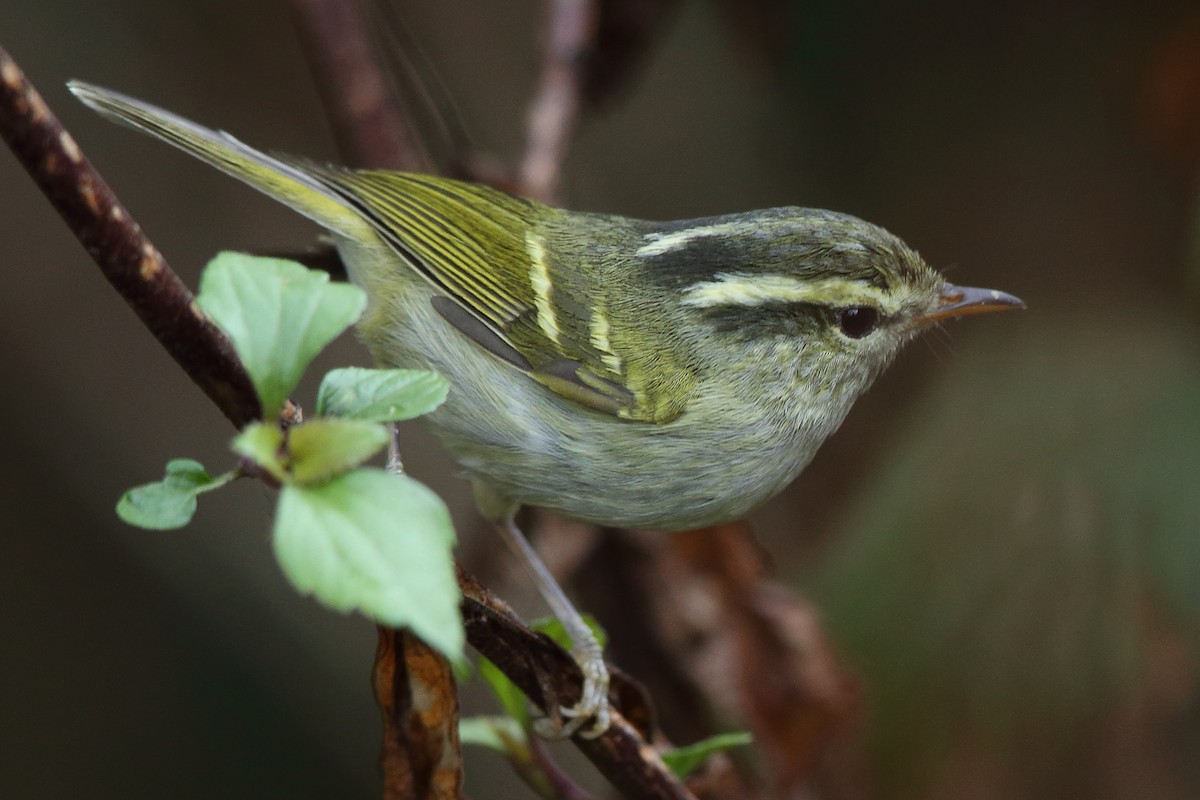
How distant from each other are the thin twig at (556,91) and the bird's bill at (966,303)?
146 centimetres

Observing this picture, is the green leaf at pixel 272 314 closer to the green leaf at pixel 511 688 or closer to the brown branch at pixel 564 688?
the brown branch at pixel 564 688

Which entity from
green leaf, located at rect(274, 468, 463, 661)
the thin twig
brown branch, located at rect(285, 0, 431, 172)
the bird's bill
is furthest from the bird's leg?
brown branch, located at rect(285, 0, 431, 172)

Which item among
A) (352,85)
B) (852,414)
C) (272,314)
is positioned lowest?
(852,414)

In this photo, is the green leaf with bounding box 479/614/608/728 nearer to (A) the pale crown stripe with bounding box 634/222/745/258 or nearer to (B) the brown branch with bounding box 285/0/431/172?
(A) the pale crown stripe with bounding box 634/222/745/258

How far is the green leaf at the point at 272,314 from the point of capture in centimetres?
136

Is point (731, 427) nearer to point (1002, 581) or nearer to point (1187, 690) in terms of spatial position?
point (1002, 581)

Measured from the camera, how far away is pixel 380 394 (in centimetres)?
146

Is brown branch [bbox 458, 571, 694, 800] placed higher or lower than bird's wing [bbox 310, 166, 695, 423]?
lower

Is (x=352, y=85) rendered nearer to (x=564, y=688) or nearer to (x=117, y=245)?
(x=564, y=688)

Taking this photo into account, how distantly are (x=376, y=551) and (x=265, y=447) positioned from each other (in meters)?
0.22

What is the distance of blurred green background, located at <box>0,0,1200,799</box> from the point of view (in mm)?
3650

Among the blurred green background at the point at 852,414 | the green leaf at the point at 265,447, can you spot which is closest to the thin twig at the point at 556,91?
the blurred green background at the point at 852,414

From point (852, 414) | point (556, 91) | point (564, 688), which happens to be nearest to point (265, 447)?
point (564, 688)

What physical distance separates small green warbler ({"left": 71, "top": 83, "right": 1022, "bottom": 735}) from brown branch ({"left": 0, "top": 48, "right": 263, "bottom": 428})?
3.85 ft
